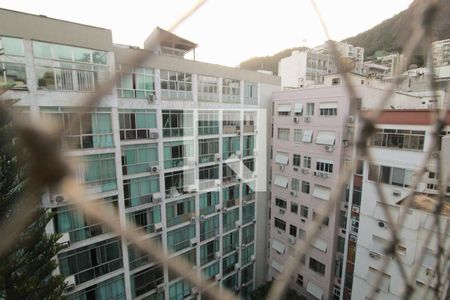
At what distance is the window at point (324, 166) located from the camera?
37.2ft

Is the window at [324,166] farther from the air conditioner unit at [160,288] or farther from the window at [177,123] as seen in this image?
the air conditioner unit at [160,288]

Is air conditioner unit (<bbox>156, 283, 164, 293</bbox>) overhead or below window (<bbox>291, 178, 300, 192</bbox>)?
below

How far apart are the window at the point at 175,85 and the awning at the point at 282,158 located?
19.1ft

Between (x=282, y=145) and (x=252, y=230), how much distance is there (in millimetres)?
4923

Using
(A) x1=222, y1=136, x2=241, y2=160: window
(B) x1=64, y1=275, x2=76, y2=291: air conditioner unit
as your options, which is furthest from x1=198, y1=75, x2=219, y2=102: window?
(B) x1=64, y1=275, x2=76, y2=291: air conditioner unit

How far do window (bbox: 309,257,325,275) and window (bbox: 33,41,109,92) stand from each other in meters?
11.7

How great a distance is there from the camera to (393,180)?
8.86 metres

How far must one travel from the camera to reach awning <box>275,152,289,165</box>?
13.2 meters

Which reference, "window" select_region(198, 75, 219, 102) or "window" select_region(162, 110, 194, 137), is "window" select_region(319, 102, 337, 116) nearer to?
"window" select_region(198, 75, 219, 102)

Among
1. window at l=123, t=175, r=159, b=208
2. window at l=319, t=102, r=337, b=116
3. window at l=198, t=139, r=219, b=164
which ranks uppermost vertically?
window at l=319, t=102, r=337, b=116

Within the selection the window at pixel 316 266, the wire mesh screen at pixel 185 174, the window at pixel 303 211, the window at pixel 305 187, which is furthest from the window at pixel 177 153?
the window at pixel 316 266

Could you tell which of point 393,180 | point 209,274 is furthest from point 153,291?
point 393,180

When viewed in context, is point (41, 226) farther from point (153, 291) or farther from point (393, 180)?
point (393, 180)

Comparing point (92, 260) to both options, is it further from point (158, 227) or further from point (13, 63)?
point (13, 63)
